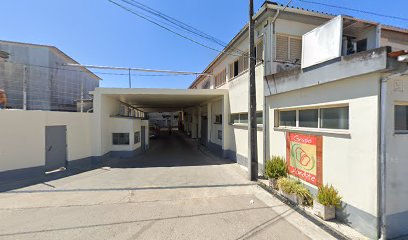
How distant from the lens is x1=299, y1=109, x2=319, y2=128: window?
17.8 feet

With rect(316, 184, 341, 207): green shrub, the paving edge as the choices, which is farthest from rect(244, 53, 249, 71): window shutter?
rect(316, 184, 341, 207): green shrub

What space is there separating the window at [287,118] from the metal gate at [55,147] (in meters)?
9.90

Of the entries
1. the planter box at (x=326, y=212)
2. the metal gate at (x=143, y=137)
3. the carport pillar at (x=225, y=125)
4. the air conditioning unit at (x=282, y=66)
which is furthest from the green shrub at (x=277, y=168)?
the metal gate at (x=143, y=137)

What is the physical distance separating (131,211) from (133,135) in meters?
8.25

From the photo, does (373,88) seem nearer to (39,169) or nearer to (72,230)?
(72,230)

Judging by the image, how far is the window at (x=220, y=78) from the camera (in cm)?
1308

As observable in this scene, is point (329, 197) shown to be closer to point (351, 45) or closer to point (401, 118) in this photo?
point (401, 118)

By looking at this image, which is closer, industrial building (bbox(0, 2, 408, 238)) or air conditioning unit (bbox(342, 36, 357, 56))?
industrial building (bbox(0, 2, 408, 238))

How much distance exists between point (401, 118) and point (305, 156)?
235 centimetres

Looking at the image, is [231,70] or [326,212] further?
[231,70]

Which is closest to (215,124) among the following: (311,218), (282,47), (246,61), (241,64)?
(241,64)

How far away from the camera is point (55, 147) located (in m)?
8.76

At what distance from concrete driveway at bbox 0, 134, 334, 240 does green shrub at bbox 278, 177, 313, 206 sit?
489 millimetres

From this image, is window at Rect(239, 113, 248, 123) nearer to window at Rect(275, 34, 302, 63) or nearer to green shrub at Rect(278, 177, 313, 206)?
window at Rect(275, 34, 302, 63)
